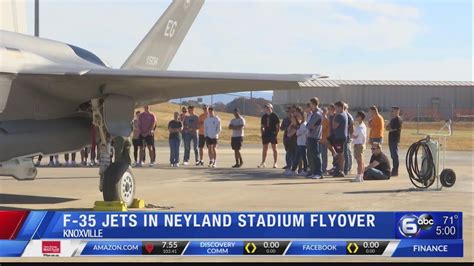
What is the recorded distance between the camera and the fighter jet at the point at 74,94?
9.95m

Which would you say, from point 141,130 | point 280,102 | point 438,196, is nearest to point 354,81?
point 280,102

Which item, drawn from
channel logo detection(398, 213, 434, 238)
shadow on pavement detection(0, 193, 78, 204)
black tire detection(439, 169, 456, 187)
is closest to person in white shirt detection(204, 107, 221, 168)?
black tire detection(439, 169, 456, 187)

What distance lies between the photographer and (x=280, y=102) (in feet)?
208

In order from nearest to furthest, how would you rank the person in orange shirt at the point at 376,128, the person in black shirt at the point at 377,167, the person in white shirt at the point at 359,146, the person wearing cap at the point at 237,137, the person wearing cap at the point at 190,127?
the person in white shirt at the point at 359,146 < the person in black shirt at the point at 377,167 < the person in orange shirt at the point at 376,128 < the person wearing cap at the point at 237,137 < the person wearing cap at the point at 190,127

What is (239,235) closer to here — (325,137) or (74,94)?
(74,94)

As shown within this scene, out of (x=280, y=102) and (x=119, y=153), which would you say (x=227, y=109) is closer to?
(x=280, y=102)

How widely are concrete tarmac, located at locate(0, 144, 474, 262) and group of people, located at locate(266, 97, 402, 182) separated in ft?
1.29

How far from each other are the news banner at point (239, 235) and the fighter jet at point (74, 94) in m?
3.02

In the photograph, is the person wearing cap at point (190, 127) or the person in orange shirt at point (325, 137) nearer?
the person in orange shirt at point (325, 137)

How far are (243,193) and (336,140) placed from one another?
3582 millimetres

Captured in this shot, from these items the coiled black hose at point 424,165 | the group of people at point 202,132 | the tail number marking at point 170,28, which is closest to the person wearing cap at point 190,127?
the group of people at point 202,132

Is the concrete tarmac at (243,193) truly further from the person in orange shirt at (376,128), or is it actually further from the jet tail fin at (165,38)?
the jet tail fin at (165,38)

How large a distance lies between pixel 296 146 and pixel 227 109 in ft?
160

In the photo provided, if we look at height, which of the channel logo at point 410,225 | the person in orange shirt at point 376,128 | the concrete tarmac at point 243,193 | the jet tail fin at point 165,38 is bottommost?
the concrete tarmac at point 243,193
